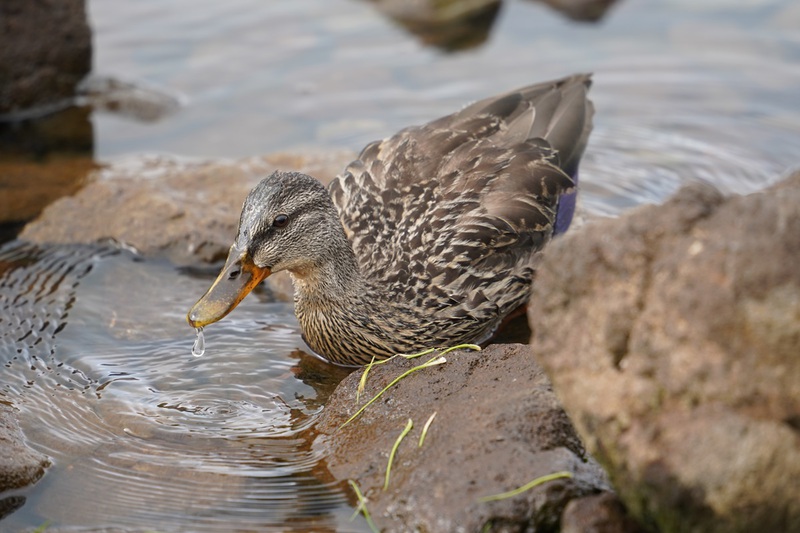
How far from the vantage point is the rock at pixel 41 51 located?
9.50 m

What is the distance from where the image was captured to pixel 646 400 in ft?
11.2

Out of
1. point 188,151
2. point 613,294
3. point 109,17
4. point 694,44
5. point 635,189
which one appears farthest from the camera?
point 109,17

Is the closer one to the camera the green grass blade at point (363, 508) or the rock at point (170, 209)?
the green grass blade at point (363, 508)

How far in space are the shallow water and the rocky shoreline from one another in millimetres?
666

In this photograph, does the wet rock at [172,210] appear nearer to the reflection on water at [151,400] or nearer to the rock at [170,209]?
the rock at [170,209]

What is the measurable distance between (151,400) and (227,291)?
81 centimetres

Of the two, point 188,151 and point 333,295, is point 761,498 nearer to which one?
point 333,295

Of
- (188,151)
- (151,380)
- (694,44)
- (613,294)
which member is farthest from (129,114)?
(613,294)

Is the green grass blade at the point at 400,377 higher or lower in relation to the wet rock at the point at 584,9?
lower

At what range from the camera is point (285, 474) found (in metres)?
4.90

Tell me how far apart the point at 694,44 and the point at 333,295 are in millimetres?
6166

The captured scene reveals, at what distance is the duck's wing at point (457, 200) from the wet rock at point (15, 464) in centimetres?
221

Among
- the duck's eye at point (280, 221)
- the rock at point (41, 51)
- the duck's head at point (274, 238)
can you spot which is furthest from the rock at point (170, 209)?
the rock at point (41, 51)

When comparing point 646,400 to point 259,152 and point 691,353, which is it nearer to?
point 691,353
